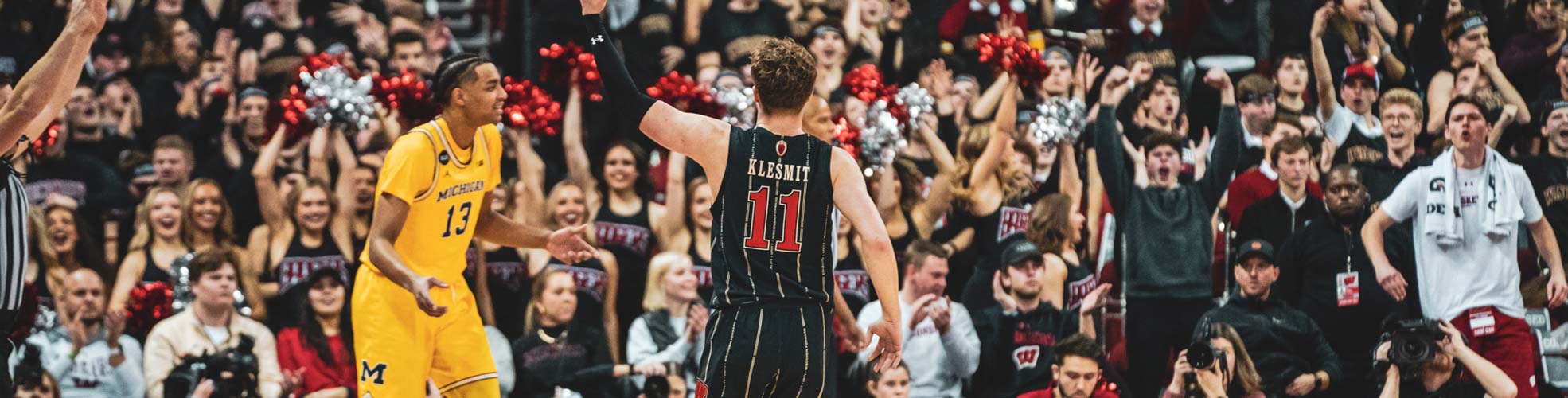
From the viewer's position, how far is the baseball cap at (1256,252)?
8.98 m

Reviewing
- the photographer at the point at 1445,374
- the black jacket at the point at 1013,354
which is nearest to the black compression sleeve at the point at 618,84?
the black jacket at the point at 1013,354

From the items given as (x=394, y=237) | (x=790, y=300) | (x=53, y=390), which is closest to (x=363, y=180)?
(x=53, y=390)

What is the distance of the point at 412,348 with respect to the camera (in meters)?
5.81

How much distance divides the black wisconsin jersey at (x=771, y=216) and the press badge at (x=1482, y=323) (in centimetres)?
560

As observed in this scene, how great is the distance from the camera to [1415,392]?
8594 millimetres

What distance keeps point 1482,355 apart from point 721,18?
489 cm

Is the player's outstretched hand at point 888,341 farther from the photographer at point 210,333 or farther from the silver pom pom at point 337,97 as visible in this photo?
the silver pom pom at point 337,97

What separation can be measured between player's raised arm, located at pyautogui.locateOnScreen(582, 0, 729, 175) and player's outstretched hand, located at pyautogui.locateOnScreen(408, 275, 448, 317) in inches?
40.6

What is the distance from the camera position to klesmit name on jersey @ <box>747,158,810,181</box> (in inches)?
Answer: 190

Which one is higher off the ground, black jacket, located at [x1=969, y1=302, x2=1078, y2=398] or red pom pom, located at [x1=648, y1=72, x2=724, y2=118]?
red pom pom, located at [x1=648, y1=72, x2=724, y2=118]

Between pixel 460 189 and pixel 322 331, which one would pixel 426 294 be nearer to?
pixel 460 189

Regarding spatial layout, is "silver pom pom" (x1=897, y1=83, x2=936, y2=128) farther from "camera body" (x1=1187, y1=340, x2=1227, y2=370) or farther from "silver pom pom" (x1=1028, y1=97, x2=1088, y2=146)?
"camera body" (x1=1187, y1=340, x2=1227, y2=370)

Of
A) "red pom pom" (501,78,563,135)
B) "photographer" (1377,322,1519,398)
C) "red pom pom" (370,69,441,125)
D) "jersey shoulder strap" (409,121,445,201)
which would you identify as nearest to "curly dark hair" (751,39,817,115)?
"jersey shoulder strap" (409,121,445,201)

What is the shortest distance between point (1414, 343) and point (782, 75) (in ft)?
16.9
